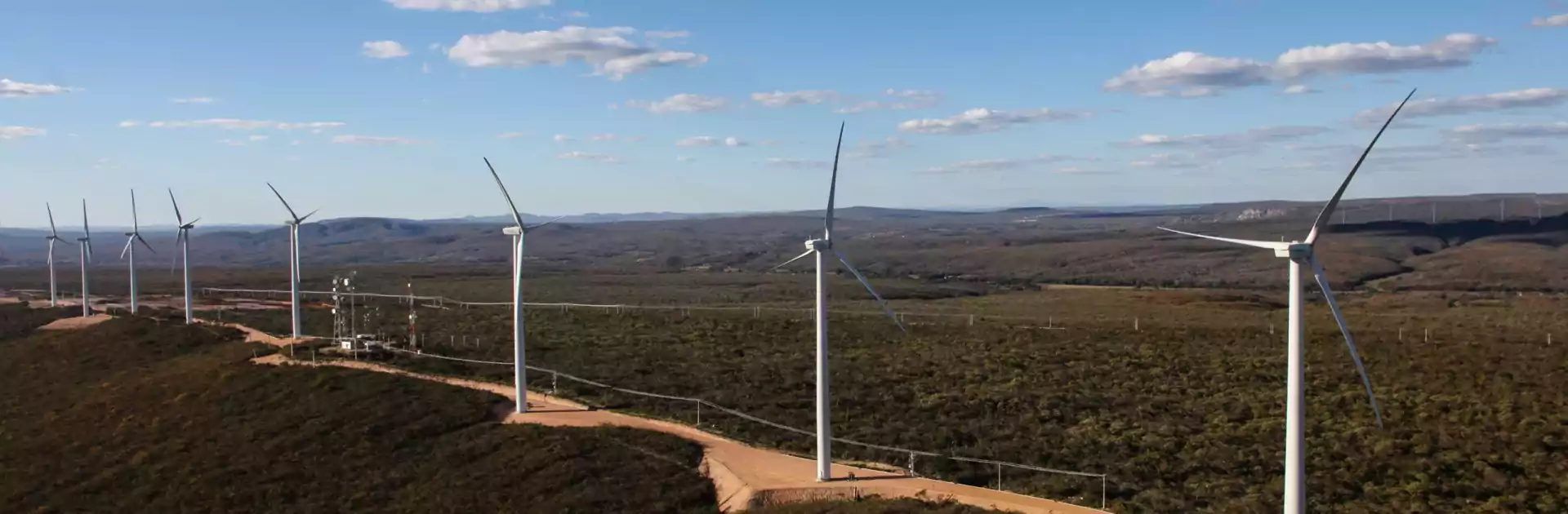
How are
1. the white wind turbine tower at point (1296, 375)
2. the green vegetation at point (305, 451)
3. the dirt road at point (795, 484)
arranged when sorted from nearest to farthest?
1. the white wind turbine tower at point (1296, 375)
2. the dirt road at point (795, 484)
3. the green vegetation at point (305, 451)

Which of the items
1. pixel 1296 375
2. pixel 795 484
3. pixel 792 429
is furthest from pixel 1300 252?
pixel 792 429

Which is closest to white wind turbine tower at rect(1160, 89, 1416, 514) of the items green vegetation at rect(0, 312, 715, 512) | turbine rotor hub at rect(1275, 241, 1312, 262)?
turbine rotor hub at rect(1275, 241, 1312, 262)

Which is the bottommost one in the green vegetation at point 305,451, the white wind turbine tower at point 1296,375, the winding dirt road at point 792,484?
the green vegetation at point 305,451

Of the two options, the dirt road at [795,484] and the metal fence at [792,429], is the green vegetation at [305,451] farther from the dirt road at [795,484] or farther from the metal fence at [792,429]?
the metal fence at [792,429]

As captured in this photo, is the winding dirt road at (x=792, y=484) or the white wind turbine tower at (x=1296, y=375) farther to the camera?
the winding dirt road at (x=792, y=484)

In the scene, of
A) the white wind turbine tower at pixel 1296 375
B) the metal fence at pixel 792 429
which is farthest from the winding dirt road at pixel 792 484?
the white wind turbine tower at pixel 1296 375

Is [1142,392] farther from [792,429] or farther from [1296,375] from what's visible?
[1296,375]

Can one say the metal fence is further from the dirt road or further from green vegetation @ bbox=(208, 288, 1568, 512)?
the dirt road

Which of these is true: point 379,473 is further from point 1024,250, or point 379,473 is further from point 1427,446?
point 1024,250

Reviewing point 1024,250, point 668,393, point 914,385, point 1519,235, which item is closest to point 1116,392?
point 914,385
